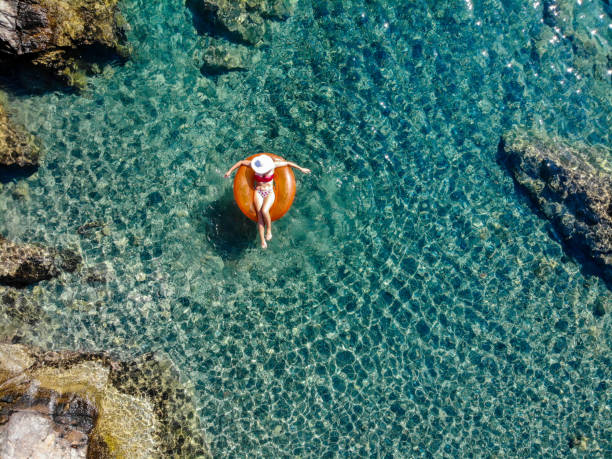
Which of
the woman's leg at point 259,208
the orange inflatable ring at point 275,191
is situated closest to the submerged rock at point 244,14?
the orange inflatable ring at point 275,191

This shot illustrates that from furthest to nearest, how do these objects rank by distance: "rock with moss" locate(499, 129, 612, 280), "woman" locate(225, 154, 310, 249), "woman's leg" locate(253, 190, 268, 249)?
"rock with moss" locate(499, 129, 612, 280) < "woman's leg" locate(253, 190, 268, 249) < "woman" locate(225, 154, 310, 249)

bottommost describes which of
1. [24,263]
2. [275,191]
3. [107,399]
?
[107,399]

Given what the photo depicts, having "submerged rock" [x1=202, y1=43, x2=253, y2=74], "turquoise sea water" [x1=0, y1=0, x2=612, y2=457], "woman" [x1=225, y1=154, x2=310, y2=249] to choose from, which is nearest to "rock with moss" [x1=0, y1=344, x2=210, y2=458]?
"turquoise sea water" [x1=0, y1=0, x2=612, y2=457]

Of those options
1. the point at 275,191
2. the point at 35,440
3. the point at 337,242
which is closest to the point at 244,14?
the point at 275,191

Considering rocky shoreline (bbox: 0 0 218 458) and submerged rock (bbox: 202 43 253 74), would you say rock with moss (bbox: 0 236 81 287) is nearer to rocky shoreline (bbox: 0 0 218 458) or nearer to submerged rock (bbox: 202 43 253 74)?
rocky shoreline (bbox: 0 0 218 458)

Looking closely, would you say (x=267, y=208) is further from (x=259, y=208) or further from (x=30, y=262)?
(x=30, y=262)

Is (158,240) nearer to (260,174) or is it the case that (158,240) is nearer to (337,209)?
(260,174)
